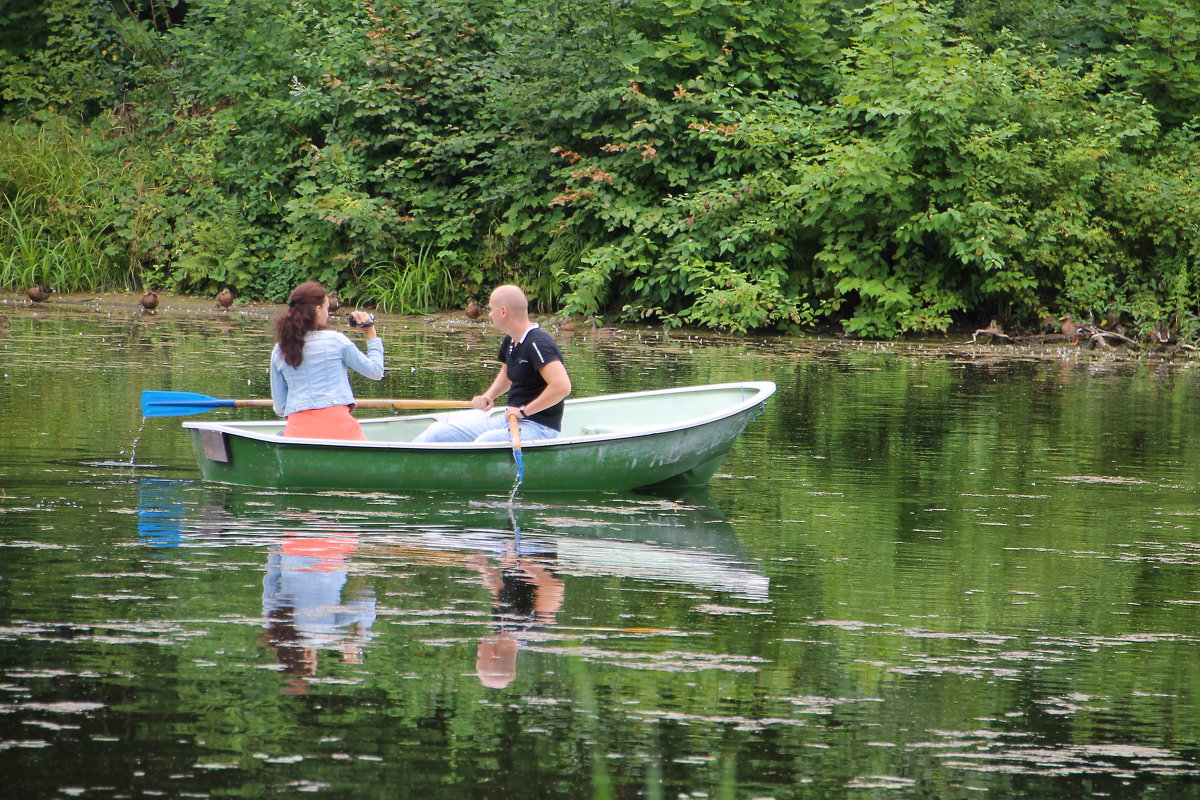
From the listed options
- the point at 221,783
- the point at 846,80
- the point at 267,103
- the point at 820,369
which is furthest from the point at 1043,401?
the point at 267,103

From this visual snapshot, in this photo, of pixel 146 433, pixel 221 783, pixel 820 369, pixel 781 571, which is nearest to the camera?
pixel 221 783

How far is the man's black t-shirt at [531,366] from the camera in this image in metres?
7.99

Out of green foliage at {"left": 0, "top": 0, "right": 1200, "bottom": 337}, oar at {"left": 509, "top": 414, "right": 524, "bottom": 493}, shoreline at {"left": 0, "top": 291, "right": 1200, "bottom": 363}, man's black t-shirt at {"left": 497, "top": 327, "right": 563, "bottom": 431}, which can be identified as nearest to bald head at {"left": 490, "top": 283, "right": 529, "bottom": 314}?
man's black t-shirt at {"left": 497, "top": 327, "right": 563, "bottom": 431}

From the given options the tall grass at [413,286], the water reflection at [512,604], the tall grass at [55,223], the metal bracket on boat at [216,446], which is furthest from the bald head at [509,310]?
the tall grass at [55,223]

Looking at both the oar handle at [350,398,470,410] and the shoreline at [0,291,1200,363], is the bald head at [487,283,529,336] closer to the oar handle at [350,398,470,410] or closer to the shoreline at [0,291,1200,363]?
the oar handle at [350,398,470,410]

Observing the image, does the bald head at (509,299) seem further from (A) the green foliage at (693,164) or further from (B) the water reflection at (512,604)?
(A) the green foliage at (693,164)

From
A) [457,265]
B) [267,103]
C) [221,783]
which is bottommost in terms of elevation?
[221,783]

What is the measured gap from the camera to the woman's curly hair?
307 inches

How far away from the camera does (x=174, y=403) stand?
8.80 metres

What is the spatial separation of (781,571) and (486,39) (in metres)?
15.6

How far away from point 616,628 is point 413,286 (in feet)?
49.2

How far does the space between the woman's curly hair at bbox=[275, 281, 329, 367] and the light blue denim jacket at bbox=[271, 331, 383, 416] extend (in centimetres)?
5

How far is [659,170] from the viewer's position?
18.6 meters

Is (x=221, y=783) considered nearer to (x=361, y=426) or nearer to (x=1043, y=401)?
(x=361, y=426)
